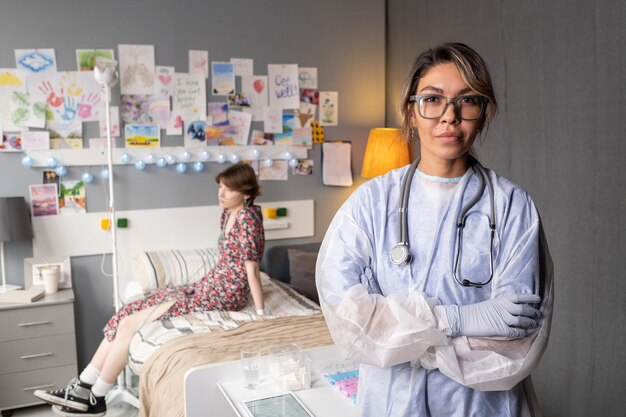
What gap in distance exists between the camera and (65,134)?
3.42m

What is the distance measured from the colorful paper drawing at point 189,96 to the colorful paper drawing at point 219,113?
5cm

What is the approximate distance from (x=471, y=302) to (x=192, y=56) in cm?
281

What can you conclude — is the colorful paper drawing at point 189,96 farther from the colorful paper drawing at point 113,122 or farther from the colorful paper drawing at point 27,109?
the colorful paper drawing at point 27,109

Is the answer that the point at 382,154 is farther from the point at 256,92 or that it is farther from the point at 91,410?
the point at 91,410

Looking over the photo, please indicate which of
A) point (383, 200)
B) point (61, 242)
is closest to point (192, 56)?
point (61, 242)

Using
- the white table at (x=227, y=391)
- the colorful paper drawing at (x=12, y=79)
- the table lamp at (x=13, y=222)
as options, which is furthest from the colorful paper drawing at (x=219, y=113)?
the white table at (x=227, y=391)

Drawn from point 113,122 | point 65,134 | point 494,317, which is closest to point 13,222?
point 65,134

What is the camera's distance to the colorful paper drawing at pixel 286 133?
3899mm

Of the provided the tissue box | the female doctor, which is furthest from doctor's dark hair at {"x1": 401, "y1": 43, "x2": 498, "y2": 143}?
the tissue box

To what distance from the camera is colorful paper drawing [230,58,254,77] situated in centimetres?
374

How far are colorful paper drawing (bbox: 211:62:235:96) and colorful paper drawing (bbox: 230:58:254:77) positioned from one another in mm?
27

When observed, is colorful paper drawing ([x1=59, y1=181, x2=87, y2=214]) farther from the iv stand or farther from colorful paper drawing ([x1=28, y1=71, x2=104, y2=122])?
colorful paper drawing ([x1=28, y1=71, x2=104, y2=122])

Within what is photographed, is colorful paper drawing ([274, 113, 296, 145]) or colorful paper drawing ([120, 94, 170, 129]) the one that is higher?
colorful paper drawing ([120, 94, 170, 129])

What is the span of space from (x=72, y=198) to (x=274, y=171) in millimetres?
1207
